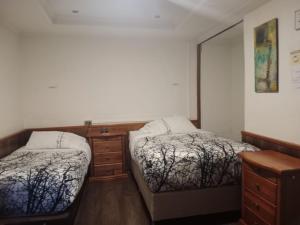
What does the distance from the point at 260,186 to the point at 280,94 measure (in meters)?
0.95

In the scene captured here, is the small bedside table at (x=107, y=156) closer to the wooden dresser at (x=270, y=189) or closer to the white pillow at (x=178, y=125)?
the white pillow at (x=178, y=125)

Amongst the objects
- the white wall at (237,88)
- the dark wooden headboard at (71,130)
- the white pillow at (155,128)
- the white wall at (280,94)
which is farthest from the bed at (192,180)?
the white wall at (237,88)

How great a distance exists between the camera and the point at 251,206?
6.80ft

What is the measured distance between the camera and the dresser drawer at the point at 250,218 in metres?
1.98

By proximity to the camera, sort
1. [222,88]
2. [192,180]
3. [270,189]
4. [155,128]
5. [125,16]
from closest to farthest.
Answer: [270,189] → [192,180] → [125,16] → [155,128] → [222,88]

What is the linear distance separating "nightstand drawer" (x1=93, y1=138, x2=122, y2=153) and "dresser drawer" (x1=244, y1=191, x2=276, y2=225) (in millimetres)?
2001

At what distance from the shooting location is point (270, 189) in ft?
6.00

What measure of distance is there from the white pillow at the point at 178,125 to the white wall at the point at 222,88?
2.36 ft

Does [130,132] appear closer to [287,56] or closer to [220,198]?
[220,198]

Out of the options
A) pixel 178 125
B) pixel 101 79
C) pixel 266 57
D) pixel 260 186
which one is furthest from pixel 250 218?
pixel 101 79

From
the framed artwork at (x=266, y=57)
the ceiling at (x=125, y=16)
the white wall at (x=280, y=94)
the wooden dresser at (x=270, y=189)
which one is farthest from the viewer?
the ceiling at (x=125, y=16)

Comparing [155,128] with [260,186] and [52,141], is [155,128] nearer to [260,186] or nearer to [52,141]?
[52,141]

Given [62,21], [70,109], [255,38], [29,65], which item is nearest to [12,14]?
[62,21]

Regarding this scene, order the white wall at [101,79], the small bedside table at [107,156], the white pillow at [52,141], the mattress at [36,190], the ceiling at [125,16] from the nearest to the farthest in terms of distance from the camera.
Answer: the mattress at [36,190] < the ceiling at [125,16] < the white pillow at [52,141] < the small bedside table at [107,156] < the white wall at [101,79]
